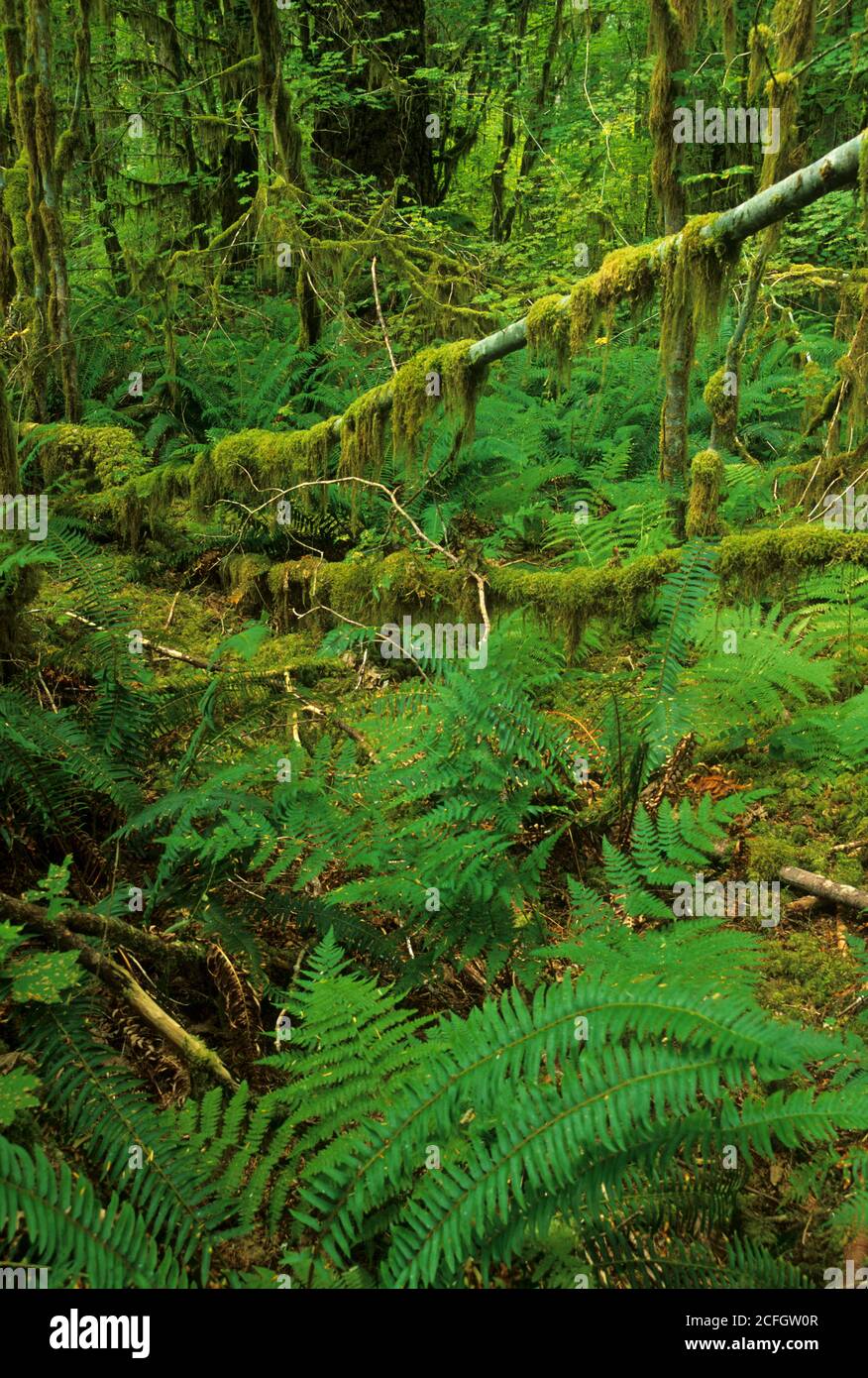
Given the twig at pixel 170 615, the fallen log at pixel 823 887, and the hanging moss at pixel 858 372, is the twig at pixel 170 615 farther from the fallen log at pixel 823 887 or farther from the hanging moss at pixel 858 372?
the hanging moss at pixel 858 372

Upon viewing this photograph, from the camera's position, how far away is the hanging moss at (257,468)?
5.97 m

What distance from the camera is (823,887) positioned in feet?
11.1

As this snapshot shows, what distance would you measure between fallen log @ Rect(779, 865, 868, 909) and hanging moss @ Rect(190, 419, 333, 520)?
3802 mm

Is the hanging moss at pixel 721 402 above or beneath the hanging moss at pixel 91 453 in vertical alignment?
above

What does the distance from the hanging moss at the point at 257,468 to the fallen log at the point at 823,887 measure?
380 cm

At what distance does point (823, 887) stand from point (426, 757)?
1564 millimetres

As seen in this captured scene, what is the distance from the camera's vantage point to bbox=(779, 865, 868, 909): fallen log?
10.9ft

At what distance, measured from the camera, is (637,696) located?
407cm

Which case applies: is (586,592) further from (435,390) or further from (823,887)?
(823,887)

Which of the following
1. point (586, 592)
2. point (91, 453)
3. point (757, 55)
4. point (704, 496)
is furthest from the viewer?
point (91, 453)

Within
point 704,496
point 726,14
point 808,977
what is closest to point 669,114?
point 726,14

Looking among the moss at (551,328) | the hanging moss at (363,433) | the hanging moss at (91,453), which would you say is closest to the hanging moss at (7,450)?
the hanging moss at (363,433)

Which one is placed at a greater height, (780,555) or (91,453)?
(91,453)

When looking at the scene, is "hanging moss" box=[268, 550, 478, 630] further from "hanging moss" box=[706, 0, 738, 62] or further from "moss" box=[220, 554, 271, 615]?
"hanging moss" box=[706, 0, 738, 62]
